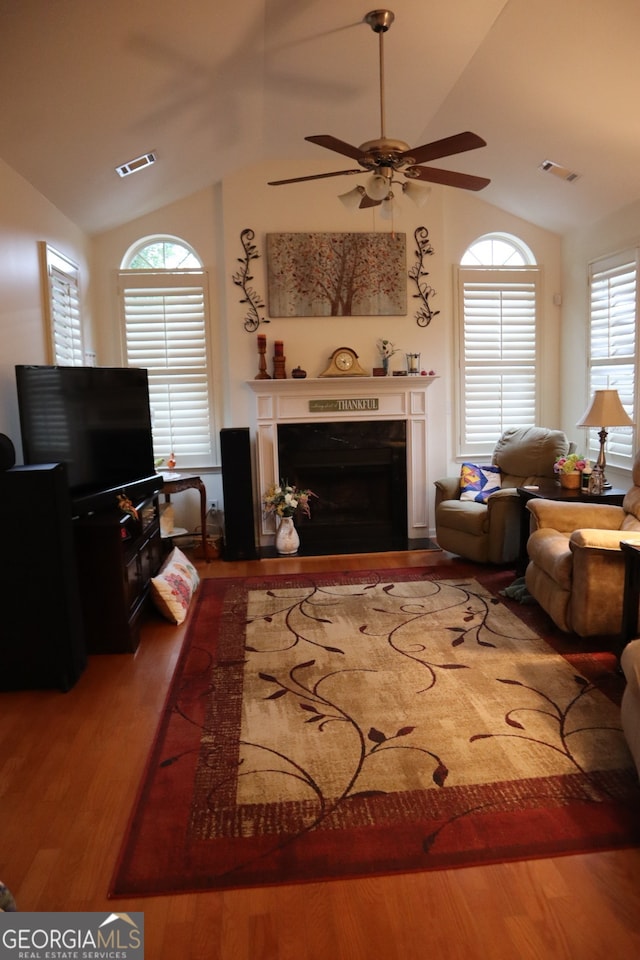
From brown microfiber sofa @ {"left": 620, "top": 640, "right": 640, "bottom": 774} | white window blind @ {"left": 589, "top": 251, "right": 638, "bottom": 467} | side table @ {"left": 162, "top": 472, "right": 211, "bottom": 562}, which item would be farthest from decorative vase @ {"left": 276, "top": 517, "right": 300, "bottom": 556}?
brown microfiber sofa @ {"left": 620, "top": 640, "right": 640, "bottom": 774}

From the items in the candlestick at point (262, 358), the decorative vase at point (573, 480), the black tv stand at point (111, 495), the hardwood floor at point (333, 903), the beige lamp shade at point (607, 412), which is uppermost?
the candlestick at point (262, 358)

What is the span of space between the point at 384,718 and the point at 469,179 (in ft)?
8.76

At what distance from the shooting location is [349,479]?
5.98m

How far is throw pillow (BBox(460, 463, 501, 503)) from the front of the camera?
17.8 ft

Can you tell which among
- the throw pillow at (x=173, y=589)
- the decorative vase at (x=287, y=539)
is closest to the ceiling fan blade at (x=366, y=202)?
the throw pillow at (x=173, y=589)

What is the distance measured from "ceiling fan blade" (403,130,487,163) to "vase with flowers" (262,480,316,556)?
9.93 ft

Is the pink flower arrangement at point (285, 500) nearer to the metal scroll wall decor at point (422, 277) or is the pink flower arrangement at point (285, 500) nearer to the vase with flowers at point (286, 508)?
the vase with flowers at point (286, 508)

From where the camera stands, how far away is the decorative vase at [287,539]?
5.61 meters

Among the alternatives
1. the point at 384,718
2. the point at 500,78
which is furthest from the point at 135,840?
the point at 500,78

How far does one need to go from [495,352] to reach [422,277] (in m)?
0.99

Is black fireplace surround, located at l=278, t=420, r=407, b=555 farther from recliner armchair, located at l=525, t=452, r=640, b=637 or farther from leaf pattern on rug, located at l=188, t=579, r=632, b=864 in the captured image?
recliner armchair, located at l=525, t=452, r=640, b=637

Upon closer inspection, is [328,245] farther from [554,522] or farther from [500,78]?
[554,522]

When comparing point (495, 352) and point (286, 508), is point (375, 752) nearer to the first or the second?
point (286, 508)

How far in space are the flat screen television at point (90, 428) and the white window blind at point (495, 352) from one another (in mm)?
3003
